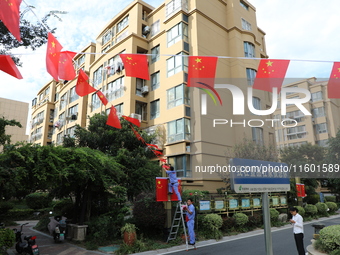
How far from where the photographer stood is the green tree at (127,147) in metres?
16.5

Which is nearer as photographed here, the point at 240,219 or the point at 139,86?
the point at 240,219

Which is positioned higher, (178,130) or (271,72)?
(178,130)

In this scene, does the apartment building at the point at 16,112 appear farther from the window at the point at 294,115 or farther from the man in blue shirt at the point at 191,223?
the man in blue shirt at the point at 191,223

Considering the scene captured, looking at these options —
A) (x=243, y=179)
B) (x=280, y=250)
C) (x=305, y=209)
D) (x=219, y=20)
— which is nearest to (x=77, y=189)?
(x=280, y=250)

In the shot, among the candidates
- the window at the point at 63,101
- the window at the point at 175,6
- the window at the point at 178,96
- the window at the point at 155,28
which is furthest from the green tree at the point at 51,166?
the window at the point at 63,101

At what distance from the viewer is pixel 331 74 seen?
797 centimetres

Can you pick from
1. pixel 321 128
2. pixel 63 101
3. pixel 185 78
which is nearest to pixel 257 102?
pixel 185 78

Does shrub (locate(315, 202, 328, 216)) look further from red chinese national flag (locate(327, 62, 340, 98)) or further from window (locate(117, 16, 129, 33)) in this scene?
window (locate(117, 16, 129, 33))

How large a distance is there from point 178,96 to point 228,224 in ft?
37.1

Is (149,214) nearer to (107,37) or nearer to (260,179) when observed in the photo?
(260,179)

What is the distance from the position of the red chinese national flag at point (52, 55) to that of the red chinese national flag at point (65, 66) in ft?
0.44

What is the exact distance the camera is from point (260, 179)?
3.91 m

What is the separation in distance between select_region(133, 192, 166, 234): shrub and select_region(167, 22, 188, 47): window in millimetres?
15009

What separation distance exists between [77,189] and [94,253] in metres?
4.31
